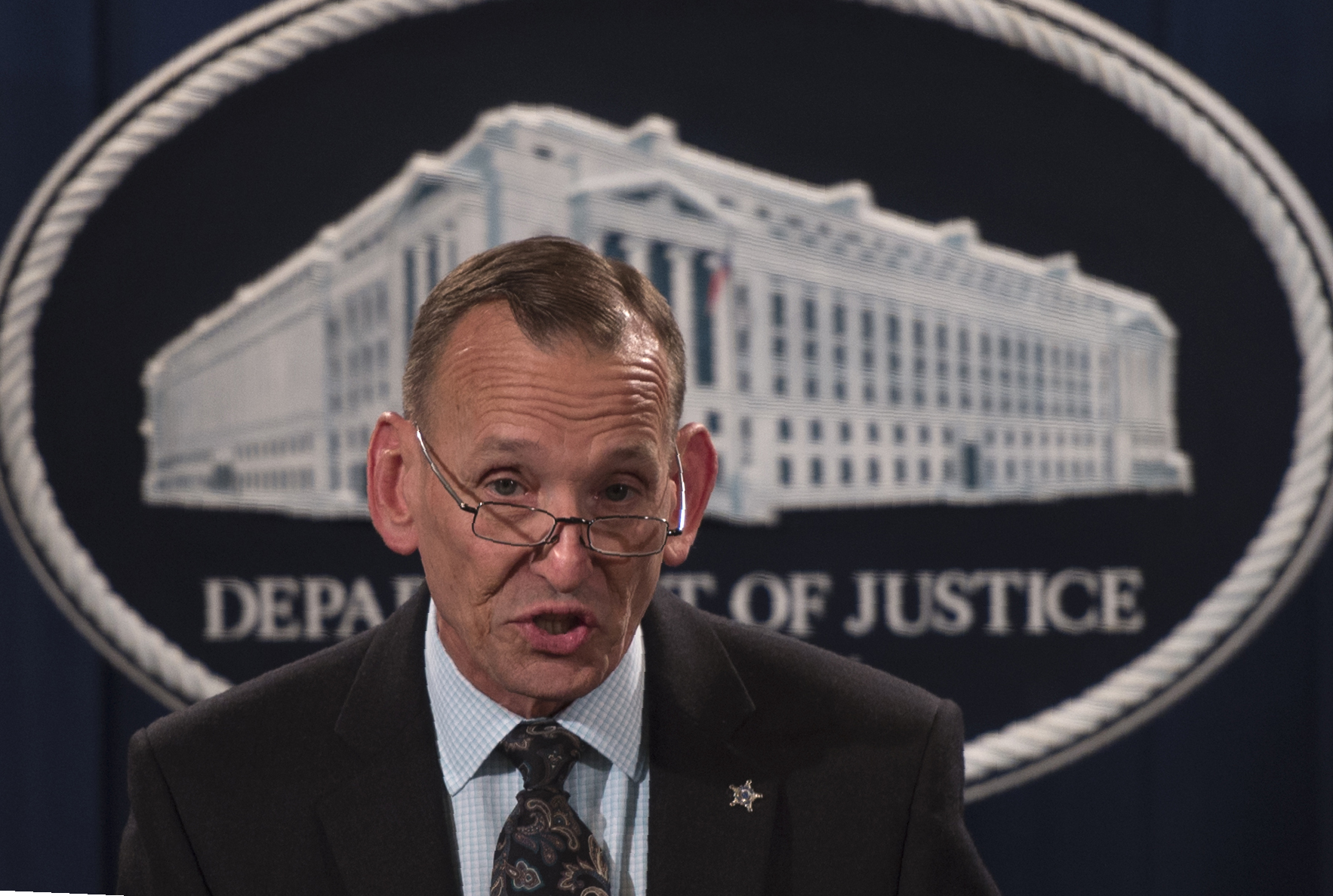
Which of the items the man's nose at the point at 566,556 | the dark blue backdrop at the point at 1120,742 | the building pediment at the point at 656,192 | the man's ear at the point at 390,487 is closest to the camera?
the man's nose at the point at 566,556

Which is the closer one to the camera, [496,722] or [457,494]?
[457,494]

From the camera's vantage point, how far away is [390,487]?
101 centimetres

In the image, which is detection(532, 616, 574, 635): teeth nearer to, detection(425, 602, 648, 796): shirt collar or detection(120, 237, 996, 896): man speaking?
detection(120, 237, 996, 896): man speaking

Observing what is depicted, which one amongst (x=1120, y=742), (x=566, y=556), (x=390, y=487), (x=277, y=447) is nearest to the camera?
(x=566, y=556)

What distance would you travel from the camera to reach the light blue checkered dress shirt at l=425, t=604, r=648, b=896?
104cm

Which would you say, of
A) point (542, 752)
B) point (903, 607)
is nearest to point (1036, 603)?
point (903, 607)

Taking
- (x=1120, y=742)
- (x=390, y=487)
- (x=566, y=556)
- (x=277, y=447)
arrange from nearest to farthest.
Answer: (x=566, y=556)
(x=390, y=487)
(x=1120, y=742)
(x=277, y=447)

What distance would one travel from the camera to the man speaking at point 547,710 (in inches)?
36.3

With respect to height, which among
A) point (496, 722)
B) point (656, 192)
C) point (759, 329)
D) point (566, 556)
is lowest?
point (496, 722)

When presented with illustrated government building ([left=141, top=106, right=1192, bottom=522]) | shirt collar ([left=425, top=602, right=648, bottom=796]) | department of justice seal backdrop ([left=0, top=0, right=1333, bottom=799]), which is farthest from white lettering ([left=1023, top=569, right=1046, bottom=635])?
shirt collar ([left=425, top=602, right=648, bottom=796])

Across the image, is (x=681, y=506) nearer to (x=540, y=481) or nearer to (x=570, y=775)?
(x=540, y=481)

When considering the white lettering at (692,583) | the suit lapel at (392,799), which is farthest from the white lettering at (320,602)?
the suit lapel at (392,799)

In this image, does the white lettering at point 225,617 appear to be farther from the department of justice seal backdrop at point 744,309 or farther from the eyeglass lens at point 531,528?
the eyeglass lens at point 531,528

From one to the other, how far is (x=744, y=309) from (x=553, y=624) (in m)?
0.84
